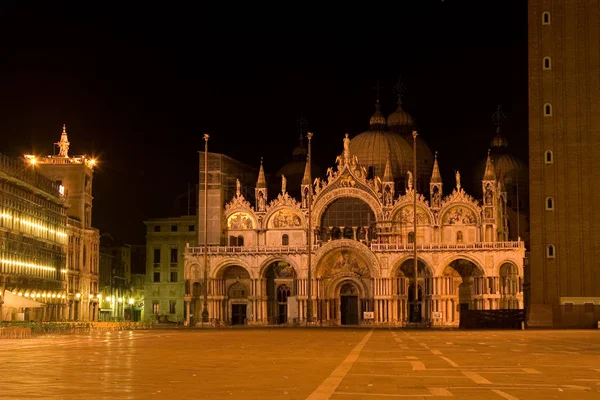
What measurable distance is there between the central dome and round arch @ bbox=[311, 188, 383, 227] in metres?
7.50

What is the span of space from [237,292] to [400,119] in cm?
3490

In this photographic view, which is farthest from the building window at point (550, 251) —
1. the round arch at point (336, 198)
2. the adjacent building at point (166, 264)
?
the adjacent building at point (166, 264)

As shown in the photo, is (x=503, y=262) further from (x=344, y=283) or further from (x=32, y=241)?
(x=32, y=241)

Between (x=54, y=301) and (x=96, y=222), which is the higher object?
(x=96, y=222)

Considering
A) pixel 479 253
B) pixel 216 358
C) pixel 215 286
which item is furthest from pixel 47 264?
pixel 216 358

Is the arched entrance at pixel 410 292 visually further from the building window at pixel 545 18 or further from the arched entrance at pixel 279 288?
the building window at pixel 545 18

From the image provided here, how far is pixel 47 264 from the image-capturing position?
371 ft

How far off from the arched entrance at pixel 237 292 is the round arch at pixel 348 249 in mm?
9771

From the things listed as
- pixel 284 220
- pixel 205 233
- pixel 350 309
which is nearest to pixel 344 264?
pixel 350 309

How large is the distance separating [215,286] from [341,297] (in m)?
15.4

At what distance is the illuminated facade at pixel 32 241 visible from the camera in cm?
9712

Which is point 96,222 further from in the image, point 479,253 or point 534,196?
point 534,196

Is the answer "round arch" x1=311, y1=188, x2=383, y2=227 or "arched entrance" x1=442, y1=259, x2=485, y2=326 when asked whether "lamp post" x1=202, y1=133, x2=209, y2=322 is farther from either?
"arched entrance" x1=442, y1=259, x2=485, y2=326

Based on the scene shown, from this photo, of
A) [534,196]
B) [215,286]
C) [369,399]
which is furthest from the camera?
[215,286]
